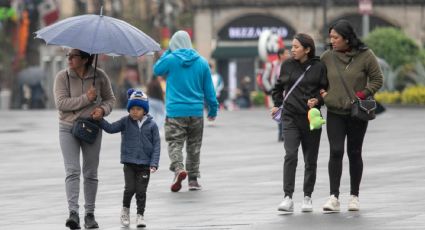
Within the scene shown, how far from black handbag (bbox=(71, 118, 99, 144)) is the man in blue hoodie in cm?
366

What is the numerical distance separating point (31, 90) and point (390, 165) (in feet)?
135

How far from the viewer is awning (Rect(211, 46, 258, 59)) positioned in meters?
71.1

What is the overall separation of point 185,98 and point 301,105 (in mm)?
2956

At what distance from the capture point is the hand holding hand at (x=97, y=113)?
13388 millimetres

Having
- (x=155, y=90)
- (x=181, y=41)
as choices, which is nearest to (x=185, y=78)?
(x=181, y=41)

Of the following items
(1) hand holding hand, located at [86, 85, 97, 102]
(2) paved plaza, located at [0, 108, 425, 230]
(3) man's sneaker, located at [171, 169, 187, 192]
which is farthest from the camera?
(3) man's sneaker, located at [171, 169, 187, 192]

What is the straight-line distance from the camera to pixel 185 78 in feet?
56.3

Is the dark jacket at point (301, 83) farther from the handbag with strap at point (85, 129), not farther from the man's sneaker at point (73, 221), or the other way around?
the man's sneaker at point (73, 221)

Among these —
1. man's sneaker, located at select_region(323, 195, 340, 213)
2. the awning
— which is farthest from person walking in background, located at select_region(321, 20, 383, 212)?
the awning

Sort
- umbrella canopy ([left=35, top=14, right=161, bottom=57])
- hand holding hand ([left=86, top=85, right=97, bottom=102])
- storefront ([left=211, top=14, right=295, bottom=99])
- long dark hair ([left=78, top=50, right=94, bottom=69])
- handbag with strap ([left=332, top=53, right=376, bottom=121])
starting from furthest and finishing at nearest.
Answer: storefront ([left=211, top=14, right=295, bottom=99]), handbag with strap ([left=332, top=53, right=376, bottom=121]), long dark hair ([left=78, top=50, right=94, bottom=69]), hand holding hand ([left=86, top=85, right=97, bottom=102]), umbrella canopy ([left=35, top=14, right=161, bottom=57])

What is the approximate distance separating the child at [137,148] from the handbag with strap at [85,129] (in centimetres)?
28

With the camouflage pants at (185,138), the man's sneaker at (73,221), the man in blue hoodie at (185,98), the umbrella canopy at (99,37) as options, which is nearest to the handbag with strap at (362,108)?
the umbrella canopy at (99,37)

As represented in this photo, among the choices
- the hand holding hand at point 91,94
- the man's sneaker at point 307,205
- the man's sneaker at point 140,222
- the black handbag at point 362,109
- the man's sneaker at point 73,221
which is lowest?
the man's sneaker at point 307,205

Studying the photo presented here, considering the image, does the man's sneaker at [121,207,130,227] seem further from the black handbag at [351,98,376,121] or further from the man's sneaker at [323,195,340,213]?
the black handbag at [351,98,376,121]
